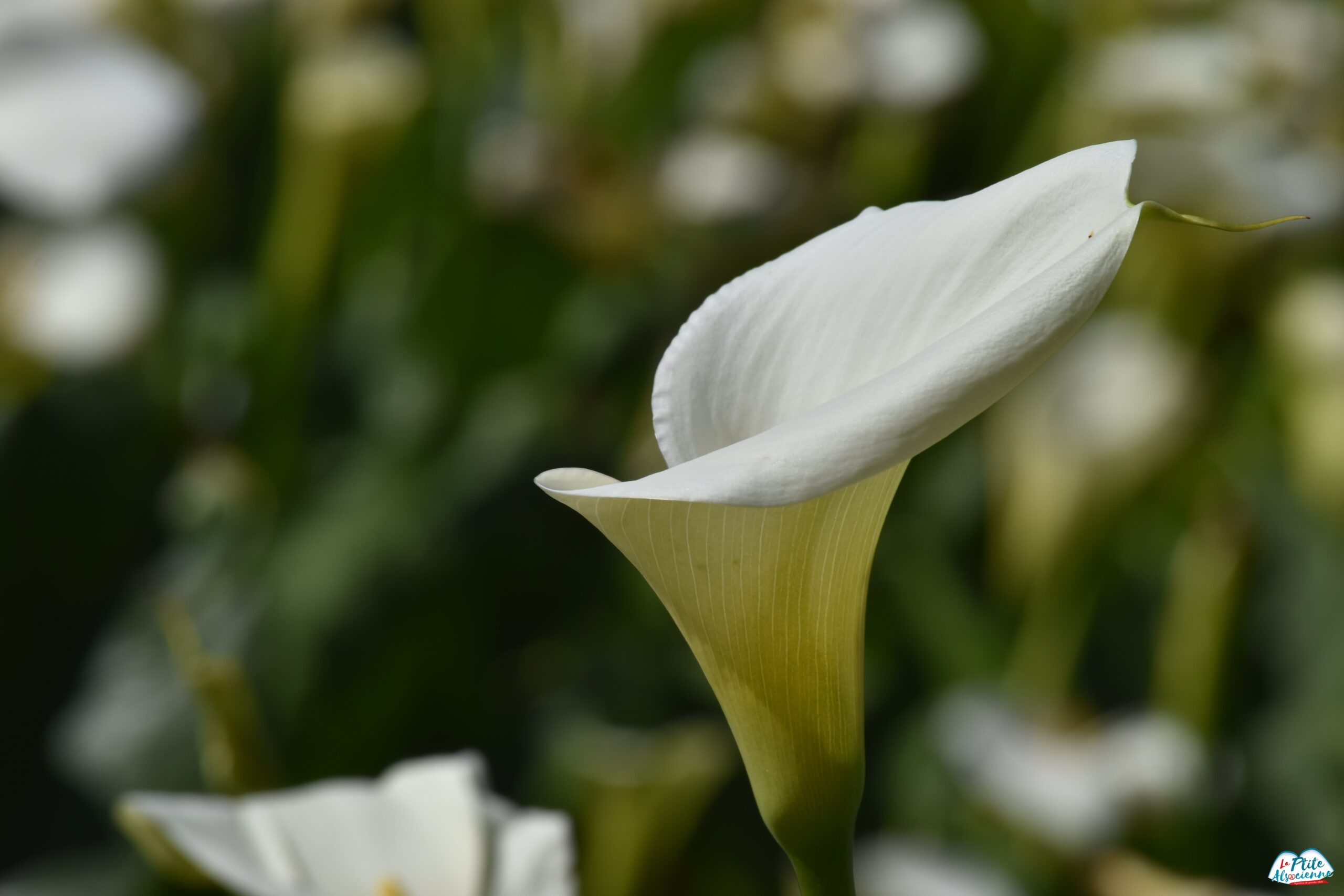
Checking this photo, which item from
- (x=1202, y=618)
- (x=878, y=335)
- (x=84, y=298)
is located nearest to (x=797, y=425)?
(x=878, y=335)

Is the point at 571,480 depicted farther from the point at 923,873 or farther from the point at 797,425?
the point at 923,873

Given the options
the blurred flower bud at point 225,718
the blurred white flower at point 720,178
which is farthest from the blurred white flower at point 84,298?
the blurred flower bud at point 225,718

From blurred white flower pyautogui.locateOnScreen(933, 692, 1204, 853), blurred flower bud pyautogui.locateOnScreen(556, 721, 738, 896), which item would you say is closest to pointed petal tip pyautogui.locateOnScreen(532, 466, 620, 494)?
blurred flower bud pyautogui.locateOnScreen(556, 721, 738, 896)

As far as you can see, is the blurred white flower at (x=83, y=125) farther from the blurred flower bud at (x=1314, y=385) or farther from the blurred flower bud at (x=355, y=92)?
the blurred flower bud at (x=1314, y=385)

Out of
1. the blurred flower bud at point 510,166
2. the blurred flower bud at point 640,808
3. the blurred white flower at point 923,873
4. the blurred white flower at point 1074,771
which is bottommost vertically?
the blurred white flower at point 923,873

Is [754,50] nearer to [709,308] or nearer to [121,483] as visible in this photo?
[121,483]

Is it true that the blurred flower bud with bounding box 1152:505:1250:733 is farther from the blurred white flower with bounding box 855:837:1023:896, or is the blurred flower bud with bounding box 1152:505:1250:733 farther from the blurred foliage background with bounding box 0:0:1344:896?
the blurred white flower with bounding box 855:837:1023:896
